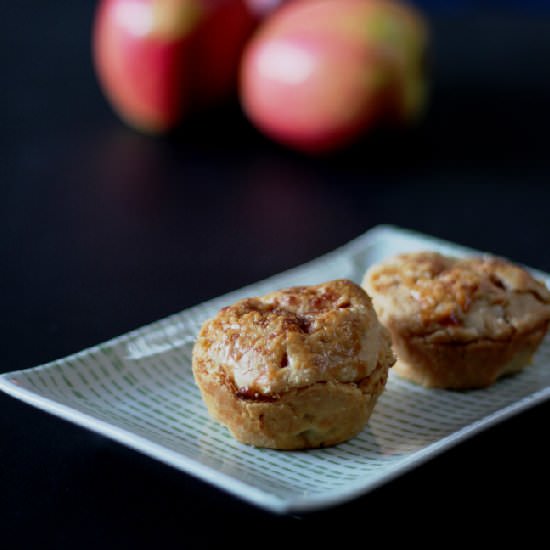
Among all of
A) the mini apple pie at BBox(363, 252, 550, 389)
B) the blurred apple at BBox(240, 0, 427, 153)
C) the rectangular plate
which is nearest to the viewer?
the rectangular plate

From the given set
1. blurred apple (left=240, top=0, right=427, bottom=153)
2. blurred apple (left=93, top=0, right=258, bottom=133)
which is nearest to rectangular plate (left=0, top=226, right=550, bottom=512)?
blurred apple (left=240, top=0, right=427, bottom=153)

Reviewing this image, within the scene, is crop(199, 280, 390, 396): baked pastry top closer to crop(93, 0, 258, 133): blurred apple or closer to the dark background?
the dark background

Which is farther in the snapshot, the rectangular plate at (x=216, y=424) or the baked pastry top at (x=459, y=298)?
the baked pastry top at (x=459, y=298)

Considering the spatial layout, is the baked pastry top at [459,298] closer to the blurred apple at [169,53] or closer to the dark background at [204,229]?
the dark background at [204,229]

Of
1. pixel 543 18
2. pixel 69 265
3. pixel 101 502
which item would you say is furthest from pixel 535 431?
pixel 543 18

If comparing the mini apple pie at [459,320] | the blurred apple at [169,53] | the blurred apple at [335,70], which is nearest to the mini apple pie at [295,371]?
the mini apple pie at [459,320]

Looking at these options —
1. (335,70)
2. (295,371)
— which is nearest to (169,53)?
(335,70)

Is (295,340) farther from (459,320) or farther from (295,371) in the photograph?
(459,320)
